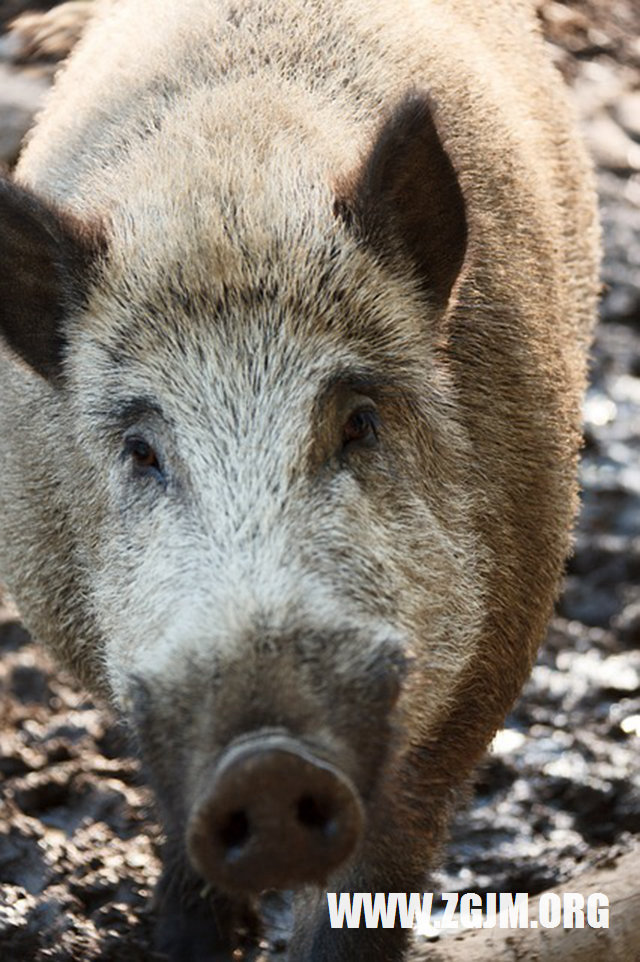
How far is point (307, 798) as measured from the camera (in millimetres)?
2854

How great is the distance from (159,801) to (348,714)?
0.41 m

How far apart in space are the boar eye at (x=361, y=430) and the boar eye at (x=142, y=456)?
370 millimetres

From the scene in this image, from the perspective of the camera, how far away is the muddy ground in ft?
16.0

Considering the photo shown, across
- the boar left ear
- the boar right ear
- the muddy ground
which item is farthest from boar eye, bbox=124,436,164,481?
the muddy ground

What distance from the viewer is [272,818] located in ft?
9.41

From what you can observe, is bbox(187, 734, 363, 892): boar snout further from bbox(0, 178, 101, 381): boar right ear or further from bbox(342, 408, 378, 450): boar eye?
bbox(0, 178, 101, 381): boar right ear

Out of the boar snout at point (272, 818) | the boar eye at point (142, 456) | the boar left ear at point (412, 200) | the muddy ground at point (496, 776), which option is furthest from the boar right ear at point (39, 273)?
the boar snout at point (272, 818)

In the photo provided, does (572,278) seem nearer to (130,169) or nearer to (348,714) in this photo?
(130,169)

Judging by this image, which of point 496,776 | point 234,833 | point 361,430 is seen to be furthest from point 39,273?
point 496,776

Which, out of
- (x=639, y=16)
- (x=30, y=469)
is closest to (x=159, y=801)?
(x=30, y=469)

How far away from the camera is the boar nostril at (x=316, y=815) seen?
287cm

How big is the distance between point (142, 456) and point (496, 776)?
2308 millimetres

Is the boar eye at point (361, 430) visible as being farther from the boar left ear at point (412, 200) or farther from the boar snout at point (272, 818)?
the boar snout at point (272, 818)

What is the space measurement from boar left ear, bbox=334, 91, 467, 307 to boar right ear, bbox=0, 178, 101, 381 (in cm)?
55
